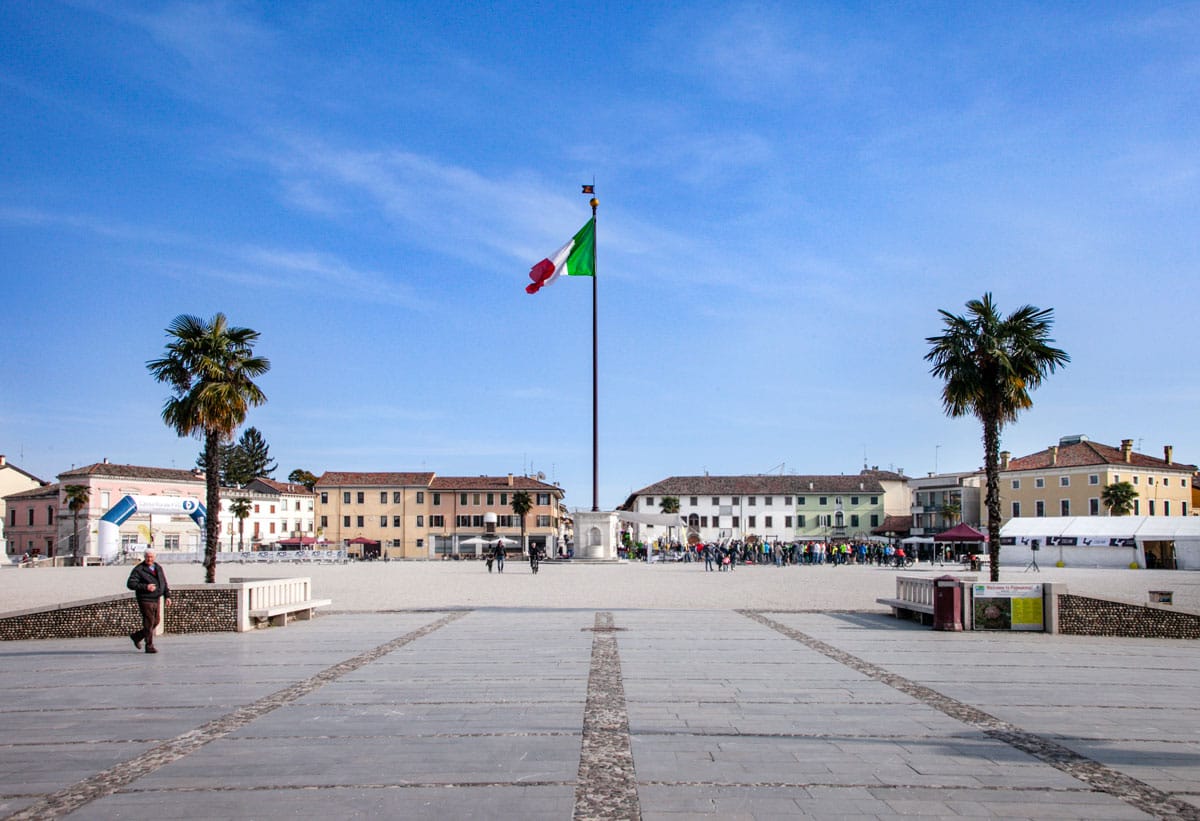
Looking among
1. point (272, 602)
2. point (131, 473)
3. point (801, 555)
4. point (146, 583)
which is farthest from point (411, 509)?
point (146, 583)

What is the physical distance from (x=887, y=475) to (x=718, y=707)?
11148 centimetres

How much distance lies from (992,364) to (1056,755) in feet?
43.5

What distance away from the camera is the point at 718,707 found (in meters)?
9.29

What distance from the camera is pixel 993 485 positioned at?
19.0 m

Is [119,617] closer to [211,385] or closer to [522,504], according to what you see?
[211,385]

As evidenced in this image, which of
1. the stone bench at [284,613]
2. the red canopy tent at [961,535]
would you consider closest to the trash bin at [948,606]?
the stone bench at [284,613]

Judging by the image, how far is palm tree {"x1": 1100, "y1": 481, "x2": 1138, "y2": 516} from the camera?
250ft

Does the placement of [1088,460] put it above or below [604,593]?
above

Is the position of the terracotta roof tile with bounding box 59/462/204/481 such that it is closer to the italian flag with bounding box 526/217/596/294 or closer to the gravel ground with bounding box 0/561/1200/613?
the gravel ground with bounding box 0/561/1200/613

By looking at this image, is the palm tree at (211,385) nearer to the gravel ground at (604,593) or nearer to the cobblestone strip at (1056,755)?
the gravel ground at (604,593)

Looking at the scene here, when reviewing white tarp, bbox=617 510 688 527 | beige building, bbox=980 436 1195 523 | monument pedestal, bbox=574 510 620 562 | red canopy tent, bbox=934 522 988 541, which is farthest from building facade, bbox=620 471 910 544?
red canopy tent, bbox=934 522 988 541

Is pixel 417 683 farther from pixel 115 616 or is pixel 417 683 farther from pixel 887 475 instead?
pixel 887 475

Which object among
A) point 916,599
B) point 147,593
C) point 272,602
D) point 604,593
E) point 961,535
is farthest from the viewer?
point 961,535

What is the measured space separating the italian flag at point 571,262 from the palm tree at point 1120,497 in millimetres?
57128
